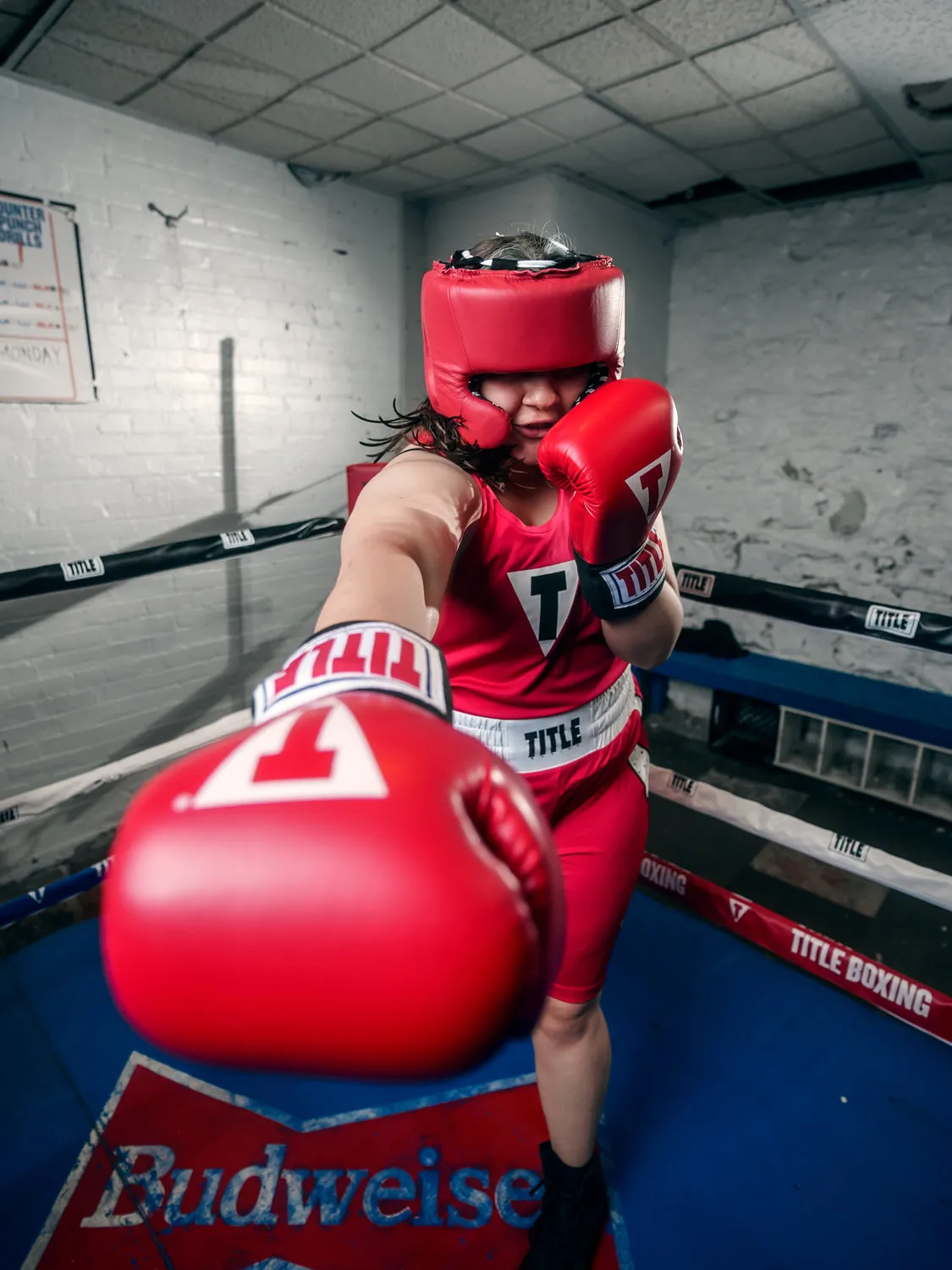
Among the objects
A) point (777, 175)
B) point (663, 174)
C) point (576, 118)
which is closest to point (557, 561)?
point (576, 118)

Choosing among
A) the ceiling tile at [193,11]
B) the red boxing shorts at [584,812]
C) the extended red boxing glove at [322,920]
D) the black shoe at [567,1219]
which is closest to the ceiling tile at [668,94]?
the ceiling tile at [193,11]

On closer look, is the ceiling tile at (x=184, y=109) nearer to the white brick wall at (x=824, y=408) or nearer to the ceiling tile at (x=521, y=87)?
the ceiling tile at (x=521, y=87)

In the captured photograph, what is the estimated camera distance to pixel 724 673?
3768mm

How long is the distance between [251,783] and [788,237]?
4523 millimetres

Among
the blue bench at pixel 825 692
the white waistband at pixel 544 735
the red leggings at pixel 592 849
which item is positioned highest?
the white waistband at pixel 544 735

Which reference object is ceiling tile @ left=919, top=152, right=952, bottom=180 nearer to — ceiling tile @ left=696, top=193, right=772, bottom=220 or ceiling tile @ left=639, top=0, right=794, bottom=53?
ceiling tile @ left=696, top=193, right=772, bottom=220

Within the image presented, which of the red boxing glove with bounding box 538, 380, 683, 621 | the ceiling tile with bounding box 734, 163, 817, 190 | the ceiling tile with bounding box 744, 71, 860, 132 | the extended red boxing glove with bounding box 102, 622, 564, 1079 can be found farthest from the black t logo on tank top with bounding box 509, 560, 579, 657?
the ceiling tile with bounding box 734, 163, 817, 190

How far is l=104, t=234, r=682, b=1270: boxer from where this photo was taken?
41 cm

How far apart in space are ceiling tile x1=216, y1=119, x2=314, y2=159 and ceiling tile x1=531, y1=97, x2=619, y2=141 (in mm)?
1067

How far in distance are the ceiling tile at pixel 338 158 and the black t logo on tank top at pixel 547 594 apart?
3049 mm

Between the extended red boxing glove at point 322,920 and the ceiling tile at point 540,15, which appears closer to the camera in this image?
the extended red boxing glove at point 322,920

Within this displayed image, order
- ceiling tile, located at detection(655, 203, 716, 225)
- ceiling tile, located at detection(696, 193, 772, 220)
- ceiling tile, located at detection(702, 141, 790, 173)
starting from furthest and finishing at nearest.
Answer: ceiling tile, located at detection(655, 203, 716, 225) → ceiling tile, located at detection(696, 193, 772, 220) → ceiling tile, located at detection(702, 141, 790, 173)

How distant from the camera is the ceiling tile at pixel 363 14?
2098 mm

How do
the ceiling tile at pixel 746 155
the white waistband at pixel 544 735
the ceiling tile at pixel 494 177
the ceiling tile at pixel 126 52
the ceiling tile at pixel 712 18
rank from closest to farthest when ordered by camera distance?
the white waistband at pixel 544 735
the ceiling tile at pixel 712 18
the ceiling tile at pixel 126 52
the ceiling tile at pixel 746 155
the ceiling tile at pixel 494 177
